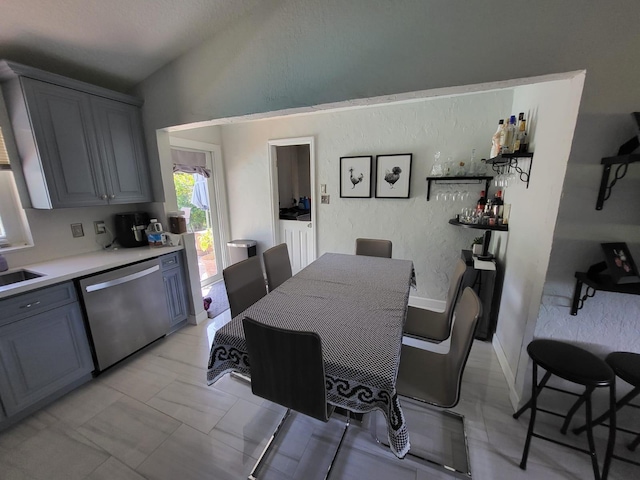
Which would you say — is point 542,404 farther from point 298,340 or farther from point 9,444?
point 9,444

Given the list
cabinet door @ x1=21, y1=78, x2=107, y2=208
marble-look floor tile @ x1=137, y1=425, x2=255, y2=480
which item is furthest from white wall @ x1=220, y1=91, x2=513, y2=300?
marble-look floor tile @ x1=137, y1=425, x2=255, y2=480

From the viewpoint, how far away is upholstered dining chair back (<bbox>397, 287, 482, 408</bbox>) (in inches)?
46.2

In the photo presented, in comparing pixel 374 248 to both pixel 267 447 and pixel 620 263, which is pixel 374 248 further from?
pixel 267 447

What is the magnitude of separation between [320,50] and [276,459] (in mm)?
2478

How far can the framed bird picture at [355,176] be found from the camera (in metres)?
3.00

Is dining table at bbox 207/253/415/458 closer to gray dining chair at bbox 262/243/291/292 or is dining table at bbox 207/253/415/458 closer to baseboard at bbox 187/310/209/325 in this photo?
gray dining chair at bbox 262/243/291/292

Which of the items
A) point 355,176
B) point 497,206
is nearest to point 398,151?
point 355,176

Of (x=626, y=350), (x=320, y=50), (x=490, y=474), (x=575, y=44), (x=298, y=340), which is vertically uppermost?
(x=320, y=50)

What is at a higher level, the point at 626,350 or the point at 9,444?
the point at 626,350

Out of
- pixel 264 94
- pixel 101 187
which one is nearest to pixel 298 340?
pixel 264 94

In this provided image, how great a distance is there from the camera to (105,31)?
1.71 meters

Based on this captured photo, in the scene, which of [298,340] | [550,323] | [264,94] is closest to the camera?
[298,340]

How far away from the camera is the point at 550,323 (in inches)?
58.4

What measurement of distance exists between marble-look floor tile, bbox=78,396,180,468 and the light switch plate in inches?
58.5
